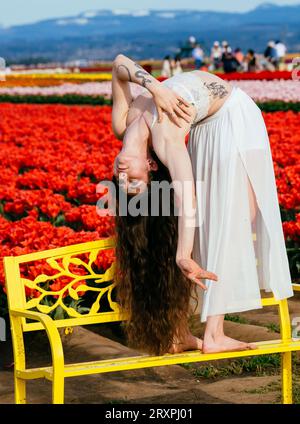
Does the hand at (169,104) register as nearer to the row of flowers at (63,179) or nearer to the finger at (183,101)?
the finger at (183,101)

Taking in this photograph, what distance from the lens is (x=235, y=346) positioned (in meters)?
4.46

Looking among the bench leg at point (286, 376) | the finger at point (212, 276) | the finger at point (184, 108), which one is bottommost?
the bench leg at point (286, 376)

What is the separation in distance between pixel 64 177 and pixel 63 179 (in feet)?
0.07

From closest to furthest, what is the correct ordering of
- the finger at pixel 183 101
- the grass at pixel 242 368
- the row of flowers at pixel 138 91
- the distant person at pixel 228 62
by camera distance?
1. the finger at pixel 183 101
2. the grass at pixel 242 368
3. the row of flowers at pixel 138 91
4. the distant person at pixel 228 62

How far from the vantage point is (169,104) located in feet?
13.6

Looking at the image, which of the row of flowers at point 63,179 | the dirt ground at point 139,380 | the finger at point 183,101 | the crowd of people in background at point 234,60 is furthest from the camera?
the crowd of people in background at point 234,60

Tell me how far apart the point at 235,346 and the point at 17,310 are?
3.05 feet

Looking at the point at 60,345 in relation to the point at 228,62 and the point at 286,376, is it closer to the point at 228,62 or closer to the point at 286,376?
the point at 286,376

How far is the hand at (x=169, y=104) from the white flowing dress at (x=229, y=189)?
87mm

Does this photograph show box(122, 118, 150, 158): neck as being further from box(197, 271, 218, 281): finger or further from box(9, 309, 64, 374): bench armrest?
box(9, 309, 64, 374): bench armrest

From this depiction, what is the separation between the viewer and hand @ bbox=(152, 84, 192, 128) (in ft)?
13.7

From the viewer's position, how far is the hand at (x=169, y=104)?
13.7 feet

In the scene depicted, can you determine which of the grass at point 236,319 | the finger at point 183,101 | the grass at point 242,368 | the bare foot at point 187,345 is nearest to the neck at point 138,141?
the finger at point 183,101

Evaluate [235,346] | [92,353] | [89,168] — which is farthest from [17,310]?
[89,168]
